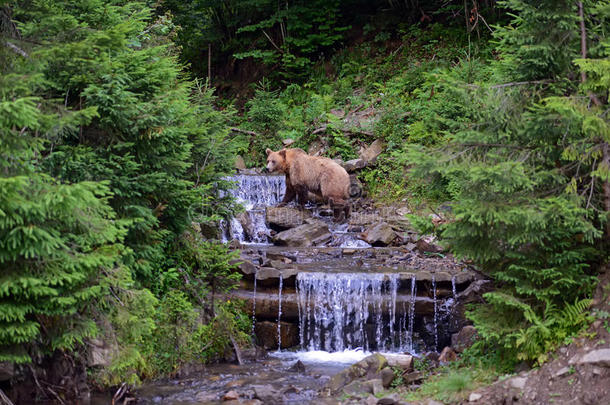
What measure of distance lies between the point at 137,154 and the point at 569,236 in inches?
202


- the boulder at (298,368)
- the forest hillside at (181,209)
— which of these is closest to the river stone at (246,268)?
the forest hillside at (181,209)

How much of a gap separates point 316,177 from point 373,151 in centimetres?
307

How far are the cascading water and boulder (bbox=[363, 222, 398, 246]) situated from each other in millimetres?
2510

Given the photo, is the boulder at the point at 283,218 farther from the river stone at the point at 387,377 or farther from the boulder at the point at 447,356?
the river stone at the point at 387,377

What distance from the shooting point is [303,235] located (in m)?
13.5

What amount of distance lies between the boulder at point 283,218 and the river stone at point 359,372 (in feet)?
23.1

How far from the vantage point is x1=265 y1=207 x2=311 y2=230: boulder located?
14562 millimetres

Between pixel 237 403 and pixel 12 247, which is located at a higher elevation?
pixel 12 247

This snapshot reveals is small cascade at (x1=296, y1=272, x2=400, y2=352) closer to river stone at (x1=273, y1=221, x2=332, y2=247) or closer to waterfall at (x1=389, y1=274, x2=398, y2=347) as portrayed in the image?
waterfall at (x1=389, y1=274, x2=398, y2=347)

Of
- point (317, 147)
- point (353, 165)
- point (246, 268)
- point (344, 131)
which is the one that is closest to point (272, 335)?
point (246, 268)

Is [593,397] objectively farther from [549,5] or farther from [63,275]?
[63,275]

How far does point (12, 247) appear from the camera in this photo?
5.01m

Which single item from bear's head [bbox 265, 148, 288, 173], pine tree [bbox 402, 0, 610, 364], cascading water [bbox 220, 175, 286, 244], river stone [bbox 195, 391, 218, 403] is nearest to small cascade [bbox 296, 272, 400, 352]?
river stone [bbox 195, 391, 218, 403]

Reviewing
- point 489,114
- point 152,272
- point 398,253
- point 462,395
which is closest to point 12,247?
point 152,272
